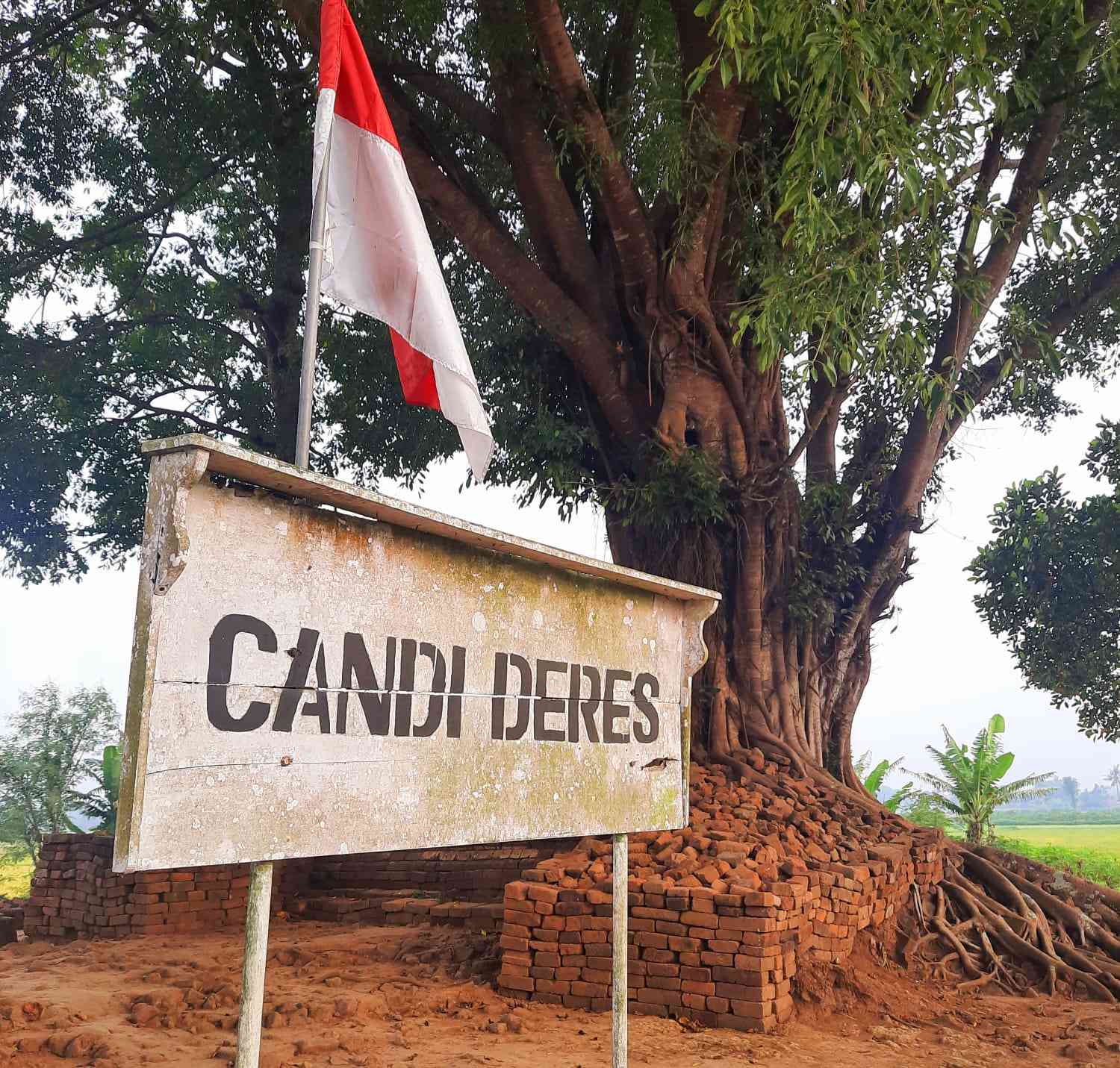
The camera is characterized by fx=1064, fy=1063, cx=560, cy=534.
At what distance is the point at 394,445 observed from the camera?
43.5ft

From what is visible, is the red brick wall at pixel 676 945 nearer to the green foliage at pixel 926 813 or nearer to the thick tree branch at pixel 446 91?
the thick tree branch at pixel 446 91

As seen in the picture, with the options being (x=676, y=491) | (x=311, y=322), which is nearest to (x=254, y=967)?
(x=311, y=322)

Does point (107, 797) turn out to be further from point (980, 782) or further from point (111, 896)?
point (980, 782)

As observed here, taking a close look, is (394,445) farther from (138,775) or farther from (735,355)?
(138,775)

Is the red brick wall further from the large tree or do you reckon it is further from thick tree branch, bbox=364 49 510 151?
thick tree branch, bbox=364 49 510 151

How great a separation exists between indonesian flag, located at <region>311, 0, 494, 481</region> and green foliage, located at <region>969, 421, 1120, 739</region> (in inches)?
502

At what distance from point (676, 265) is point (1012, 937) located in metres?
5.86

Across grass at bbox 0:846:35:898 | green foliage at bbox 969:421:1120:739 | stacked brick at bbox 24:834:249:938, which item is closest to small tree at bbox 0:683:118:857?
grass at bbox 0:846:35:898

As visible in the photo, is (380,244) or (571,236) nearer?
(380,244)

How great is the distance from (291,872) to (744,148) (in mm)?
7962

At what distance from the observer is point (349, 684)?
125 inches

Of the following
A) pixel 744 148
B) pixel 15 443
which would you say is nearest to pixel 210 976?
pixel 744 148

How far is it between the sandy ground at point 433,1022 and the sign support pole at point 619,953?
1.32 meters

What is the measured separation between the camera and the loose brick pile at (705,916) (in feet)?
20.1
